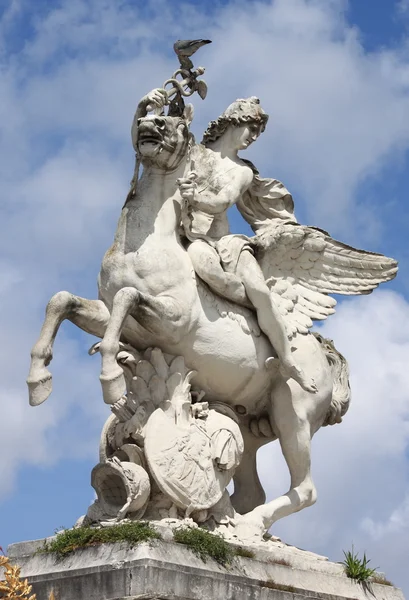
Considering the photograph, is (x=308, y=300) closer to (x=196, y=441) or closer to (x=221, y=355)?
(x=221, y=355)

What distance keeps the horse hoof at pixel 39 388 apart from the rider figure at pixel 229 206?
1.93 meters

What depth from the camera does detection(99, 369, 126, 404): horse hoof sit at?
35.7 ft

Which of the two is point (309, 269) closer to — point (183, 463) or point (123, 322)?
point (123, 322)

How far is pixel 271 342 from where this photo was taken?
40.2ft

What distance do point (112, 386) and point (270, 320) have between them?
6.92 feet

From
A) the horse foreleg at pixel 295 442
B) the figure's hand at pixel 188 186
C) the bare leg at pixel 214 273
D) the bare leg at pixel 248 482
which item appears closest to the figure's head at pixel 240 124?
the figure's hand at pixel 188 186

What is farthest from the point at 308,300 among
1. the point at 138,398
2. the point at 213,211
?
the point at 138,398

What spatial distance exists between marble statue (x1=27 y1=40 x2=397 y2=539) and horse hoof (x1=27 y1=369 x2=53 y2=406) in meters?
0.01

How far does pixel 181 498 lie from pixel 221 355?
1.59 metres

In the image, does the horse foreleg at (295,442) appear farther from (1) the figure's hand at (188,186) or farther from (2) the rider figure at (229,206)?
(1) the figure's hand at (188,186)

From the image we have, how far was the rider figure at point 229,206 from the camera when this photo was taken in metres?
12.1

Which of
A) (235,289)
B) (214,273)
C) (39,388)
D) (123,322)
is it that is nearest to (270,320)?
(235,289)

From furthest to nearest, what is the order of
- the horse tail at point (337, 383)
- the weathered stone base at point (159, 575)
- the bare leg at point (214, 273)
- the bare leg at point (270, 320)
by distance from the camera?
the horse tail at point (337, 383), the bare leg at point (270, 320), the bare leg at point (214, 273), the weathered stone base at point (159, 575)

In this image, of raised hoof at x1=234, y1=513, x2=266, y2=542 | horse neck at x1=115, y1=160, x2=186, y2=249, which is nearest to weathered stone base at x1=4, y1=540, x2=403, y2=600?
raised hoof at x1=234, y1=513, x2=266, y2=542
